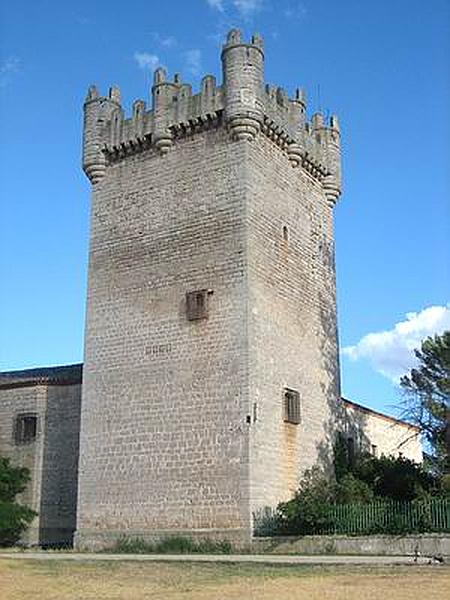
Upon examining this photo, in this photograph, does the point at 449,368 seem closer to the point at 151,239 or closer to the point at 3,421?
the point at 151,239

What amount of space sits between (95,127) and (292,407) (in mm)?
10921

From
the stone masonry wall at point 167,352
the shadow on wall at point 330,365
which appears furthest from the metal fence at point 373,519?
the shadow on wall at point 330,365

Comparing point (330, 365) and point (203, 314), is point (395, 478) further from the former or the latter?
point (203, 314)

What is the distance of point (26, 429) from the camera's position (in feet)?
86.6

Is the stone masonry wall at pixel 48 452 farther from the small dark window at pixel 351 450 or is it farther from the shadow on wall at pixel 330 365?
the small dark window at pixel 351 450

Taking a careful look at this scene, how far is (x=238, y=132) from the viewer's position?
22.1m

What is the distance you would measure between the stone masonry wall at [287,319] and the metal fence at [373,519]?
60cm

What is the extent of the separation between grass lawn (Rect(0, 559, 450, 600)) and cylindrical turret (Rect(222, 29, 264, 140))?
1242 centimetres

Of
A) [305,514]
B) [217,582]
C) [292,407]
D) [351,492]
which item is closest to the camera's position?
[217,582]

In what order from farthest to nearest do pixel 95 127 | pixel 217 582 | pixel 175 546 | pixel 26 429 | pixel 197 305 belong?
1. pixel 26 429
2. pixel 95 127
3. pixel 197 305
4. pixel 175 546
5. pixel 217 582

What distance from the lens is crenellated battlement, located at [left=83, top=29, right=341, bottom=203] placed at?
22.3m

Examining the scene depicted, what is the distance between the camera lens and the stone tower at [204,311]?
2014cm

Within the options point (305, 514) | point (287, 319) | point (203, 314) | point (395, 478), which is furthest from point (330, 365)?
point (305, 514)

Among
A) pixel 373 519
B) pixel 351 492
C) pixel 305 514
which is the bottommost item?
pixel 373 519
